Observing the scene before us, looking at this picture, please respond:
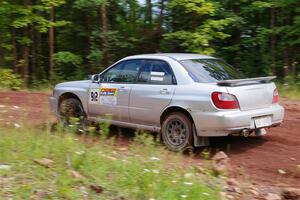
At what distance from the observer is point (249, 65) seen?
16656 millimetres

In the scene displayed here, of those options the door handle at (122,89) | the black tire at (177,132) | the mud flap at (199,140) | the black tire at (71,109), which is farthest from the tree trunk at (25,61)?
the mud flap at (199,140)

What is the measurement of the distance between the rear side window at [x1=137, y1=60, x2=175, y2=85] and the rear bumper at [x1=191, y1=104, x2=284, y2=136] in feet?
2.94

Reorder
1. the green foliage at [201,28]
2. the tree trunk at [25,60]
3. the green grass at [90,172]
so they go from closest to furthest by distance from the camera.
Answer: the green grass at [90,172], the green foliage at [201,28], the tree trunk at [25,60]

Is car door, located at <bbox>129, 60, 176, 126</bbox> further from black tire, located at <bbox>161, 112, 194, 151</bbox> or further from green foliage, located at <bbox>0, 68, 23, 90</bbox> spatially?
green foliage, located at <bbox>0, 68, 23, 90</bbox>

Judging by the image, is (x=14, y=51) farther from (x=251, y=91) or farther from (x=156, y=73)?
(x=251, y=91)

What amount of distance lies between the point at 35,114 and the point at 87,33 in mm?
8246

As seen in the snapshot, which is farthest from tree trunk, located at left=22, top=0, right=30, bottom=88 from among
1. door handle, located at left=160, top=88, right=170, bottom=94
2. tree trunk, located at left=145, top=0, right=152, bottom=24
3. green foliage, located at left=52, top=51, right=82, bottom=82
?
door handle, located at left=160, top=88, right=170, bottom=94

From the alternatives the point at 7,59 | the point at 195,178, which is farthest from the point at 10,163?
the point at 7,59

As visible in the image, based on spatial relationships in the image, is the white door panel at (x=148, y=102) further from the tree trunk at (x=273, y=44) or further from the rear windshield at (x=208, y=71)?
the tree trunk at (x=273, y=44)

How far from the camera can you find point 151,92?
8305mm

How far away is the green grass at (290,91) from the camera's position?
12498mm

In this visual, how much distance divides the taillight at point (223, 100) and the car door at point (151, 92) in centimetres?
85

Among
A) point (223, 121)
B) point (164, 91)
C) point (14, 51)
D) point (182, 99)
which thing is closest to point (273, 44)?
point (164, 91)

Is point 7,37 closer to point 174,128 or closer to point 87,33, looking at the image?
point 87,33
